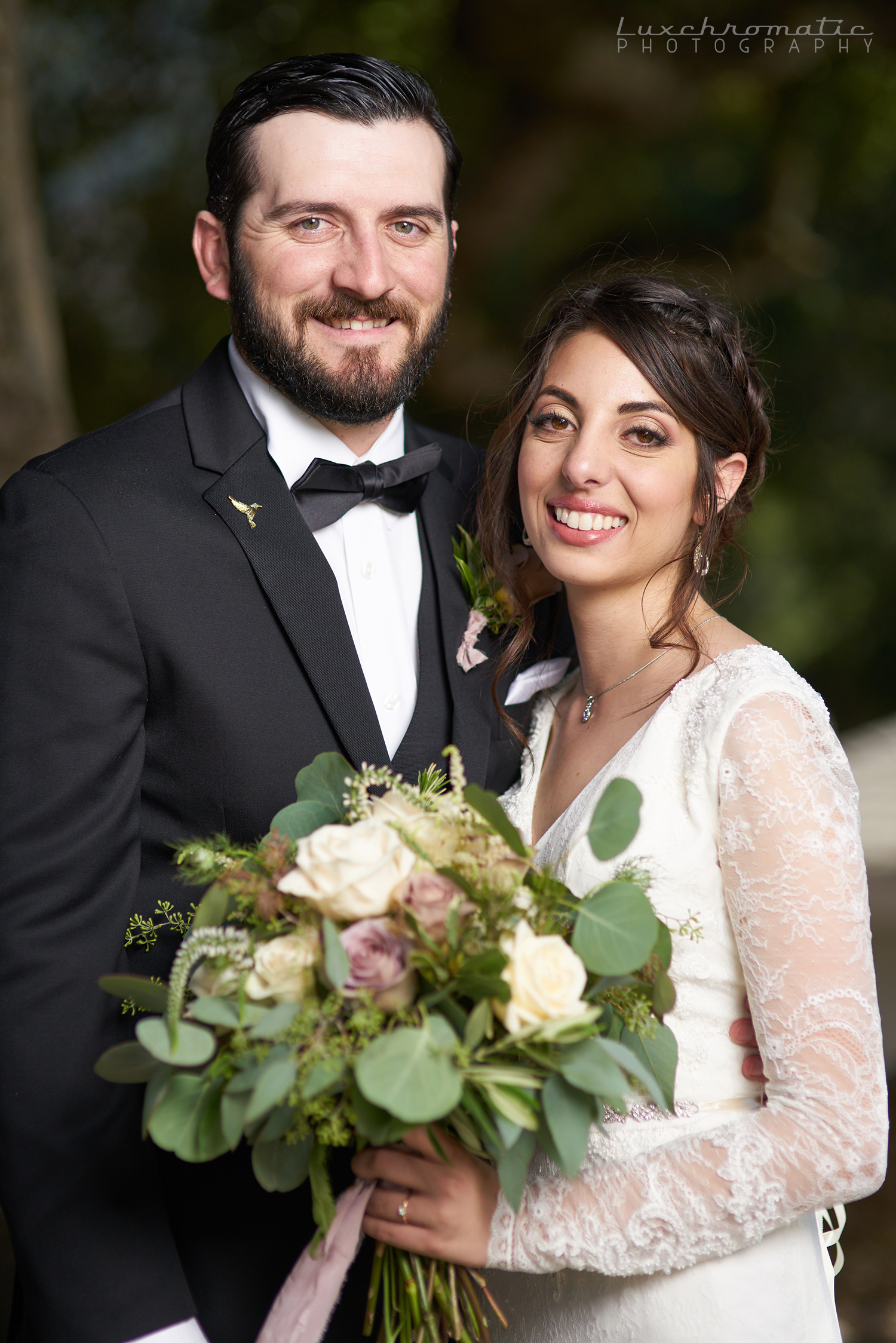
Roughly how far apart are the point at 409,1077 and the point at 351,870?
229mm

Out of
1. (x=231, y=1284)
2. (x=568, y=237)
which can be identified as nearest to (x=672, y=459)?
(x=231, y=1284)

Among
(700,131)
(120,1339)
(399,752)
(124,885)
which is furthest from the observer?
(700,131)

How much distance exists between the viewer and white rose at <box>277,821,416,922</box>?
1.28 meters

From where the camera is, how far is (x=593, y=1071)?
50.9 inches

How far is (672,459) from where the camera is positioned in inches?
80.6

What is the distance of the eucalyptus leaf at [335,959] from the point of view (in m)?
1.25

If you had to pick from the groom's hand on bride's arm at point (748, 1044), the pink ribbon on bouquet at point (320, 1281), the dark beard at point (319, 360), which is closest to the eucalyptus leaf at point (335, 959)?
the pink ribbon on bouquet at point (320, 1281)

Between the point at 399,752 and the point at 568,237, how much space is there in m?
7.51

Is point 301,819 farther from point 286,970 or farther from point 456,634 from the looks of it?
point 456,634

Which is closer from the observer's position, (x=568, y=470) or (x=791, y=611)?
(x=568, y=470)

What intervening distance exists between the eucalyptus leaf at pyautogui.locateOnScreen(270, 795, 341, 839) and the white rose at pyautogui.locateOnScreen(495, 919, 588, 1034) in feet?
1.08

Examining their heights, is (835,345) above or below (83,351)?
below

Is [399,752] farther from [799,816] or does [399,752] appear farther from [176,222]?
[176,222]

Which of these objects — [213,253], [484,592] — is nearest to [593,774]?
[484,592]
